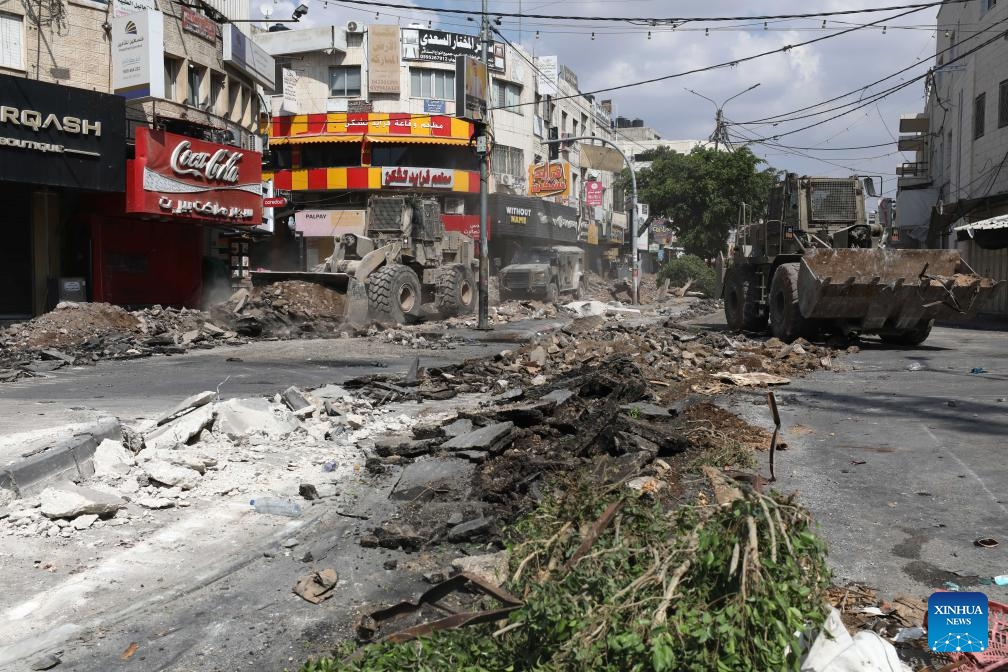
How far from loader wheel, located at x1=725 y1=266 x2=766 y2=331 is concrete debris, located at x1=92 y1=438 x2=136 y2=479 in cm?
1405

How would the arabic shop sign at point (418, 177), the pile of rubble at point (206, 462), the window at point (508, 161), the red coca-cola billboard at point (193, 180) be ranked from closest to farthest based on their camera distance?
the pile of rubble at point (206, 462) < the red coca-cola billboard at point (193, 180) < the arabic shop sign at point (418, 177) < the window at point (508, 161)

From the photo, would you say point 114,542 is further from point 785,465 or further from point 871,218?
point 871,218

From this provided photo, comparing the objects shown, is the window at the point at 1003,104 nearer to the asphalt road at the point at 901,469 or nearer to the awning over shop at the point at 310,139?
the asphalt road at the point at 901,469

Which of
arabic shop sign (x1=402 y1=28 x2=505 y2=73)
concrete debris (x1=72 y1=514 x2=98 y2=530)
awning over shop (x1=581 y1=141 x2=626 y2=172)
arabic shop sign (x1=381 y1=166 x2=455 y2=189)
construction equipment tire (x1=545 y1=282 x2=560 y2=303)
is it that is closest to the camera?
concrete debris (x1=72 y1=514 x2=98 y2=530)

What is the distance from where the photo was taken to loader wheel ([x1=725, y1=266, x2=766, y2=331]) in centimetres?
1778

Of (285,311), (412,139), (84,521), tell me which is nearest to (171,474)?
(84,521)

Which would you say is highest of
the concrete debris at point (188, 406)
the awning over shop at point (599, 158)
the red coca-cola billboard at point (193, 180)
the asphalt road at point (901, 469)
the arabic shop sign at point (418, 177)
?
the awning over shop at point (599, 158)

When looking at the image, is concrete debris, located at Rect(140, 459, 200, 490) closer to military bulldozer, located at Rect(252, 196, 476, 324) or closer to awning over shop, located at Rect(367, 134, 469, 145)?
military bulldozer, located at Rect(252, 196, 476, 324)

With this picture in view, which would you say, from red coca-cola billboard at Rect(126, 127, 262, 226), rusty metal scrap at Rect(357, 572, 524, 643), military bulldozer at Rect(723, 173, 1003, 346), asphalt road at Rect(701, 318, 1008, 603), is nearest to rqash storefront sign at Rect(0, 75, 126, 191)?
red coca-cola billboard at Rect(126, 127, 262, 226)

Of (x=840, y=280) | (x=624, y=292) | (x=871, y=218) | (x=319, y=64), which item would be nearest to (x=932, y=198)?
(x=624, y=292)

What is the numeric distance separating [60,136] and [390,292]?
758 cm

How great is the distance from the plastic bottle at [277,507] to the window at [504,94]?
39926 millimetres

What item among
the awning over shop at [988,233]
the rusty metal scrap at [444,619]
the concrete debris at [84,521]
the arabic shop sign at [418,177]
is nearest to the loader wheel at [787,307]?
the awning over shop at [988,233]

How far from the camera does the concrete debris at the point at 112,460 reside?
563 cm
